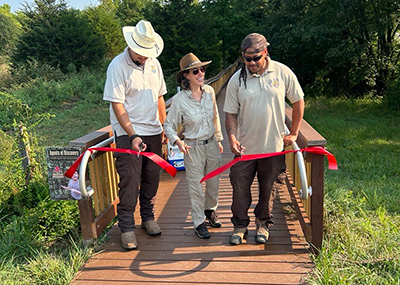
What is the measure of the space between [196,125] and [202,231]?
102 centimetres

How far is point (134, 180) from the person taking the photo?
334cm

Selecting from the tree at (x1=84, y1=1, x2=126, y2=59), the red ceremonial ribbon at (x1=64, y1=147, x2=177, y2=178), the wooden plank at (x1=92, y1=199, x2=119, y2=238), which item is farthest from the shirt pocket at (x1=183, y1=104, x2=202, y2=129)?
the tree at (x1=84, y1=1, x2=126, y2=59)

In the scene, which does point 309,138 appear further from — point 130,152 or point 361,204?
point 361,204

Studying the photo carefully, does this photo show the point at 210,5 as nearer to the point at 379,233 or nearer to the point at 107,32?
the point at 107,32

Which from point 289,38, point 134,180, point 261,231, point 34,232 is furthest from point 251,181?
point 289,38

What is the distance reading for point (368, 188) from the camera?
5.73m

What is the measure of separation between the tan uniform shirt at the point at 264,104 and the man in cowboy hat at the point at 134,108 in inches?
28.7

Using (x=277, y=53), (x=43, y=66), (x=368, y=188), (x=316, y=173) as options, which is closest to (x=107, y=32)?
(x=43, y=66)

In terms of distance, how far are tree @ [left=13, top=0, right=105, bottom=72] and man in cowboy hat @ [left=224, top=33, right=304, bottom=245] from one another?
1965 cm

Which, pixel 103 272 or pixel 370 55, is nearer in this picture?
pixel 103 272


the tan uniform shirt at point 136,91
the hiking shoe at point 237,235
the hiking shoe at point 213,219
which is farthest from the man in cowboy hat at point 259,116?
the tan uniform shirt at point 136,91

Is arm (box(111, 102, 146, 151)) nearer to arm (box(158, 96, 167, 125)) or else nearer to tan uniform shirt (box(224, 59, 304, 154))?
arm (box(158, 96, 167, 125))

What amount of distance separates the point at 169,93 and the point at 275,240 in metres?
17.0

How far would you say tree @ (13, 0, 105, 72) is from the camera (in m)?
21.5
